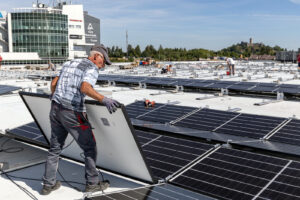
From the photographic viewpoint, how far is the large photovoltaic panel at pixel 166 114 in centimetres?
1108

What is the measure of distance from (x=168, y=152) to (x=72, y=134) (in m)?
2.33

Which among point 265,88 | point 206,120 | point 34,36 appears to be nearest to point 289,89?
point 265,88

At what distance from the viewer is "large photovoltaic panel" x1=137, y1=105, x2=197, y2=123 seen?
36.3 ft

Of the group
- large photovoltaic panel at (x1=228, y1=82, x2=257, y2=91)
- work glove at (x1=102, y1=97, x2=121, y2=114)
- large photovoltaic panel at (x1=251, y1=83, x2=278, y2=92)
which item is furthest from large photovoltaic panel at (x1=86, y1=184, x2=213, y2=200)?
large photovoltaic panel at (x1=228, y1=82, x2=257, y2=91)

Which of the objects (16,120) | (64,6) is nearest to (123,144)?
(16,120)

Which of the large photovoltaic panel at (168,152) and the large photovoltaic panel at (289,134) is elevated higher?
the large photovoltaic panel at (289,134)

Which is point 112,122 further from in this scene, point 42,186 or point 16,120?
point 16,120

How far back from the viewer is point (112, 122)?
20.3 ft

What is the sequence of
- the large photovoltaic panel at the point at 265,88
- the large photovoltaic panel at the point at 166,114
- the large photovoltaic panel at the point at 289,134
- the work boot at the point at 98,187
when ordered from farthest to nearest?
the large photovoltaic panel at the point at 265,88, the large photovoltaic panel at the point at 166,114, the large photovoltaic panel at the point at 289,134, the work boot at the point at 98,187

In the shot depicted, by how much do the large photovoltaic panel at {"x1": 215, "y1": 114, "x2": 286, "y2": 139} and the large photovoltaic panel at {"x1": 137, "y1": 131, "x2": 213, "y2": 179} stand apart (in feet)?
5.97

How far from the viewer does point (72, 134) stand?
20.5ft

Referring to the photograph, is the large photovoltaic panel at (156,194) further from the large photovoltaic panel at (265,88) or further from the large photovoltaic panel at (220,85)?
the large photovoltaic panel at (220,85)

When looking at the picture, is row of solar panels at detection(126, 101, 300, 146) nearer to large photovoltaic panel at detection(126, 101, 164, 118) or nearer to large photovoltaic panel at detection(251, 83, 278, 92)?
large photovoltaic panel at detection(126, 101, 164, 118)

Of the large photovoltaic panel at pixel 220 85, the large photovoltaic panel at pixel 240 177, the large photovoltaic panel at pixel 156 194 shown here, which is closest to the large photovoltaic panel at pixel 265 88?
the large photovoltaic panel at pixel 220 85
